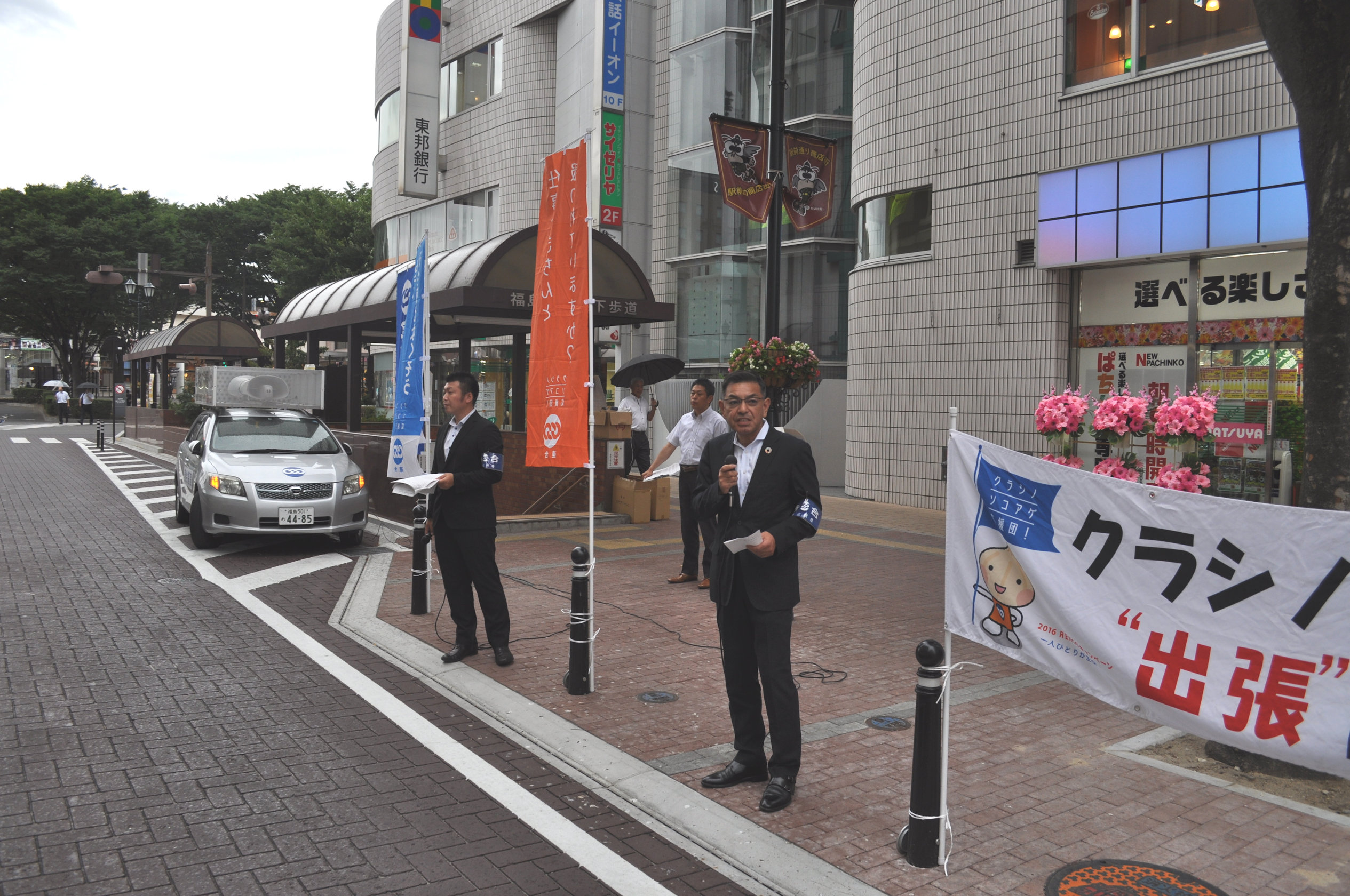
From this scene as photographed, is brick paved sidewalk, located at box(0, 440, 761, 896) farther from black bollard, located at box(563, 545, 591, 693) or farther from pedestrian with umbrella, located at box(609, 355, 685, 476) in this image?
pedestrian with umbrella, located at box(609, 355, 685, 476)

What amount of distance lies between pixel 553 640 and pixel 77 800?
11.6 ft

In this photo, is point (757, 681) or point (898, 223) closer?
point (757, 681)

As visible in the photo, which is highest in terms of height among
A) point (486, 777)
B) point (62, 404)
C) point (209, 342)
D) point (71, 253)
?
point (71, 253)

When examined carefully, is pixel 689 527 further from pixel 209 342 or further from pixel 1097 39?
pixel 209 342

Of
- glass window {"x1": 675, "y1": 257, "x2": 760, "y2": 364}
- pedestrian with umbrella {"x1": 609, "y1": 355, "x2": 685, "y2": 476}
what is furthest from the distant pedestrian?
pedestrian with umbrella {"x1": 609, "y1": 355, "x2": 685, "y2": 476}

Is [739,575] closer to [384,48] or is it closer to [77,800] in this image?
[77,800]

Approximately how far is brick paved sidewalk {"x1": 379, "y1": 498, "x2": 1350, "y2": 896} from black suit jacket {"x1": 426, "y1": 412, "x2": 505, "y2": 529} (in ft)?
3.48

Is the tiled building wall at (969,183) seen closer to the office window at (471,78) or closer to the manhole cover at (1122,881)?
the manhole cover at (1122,881)

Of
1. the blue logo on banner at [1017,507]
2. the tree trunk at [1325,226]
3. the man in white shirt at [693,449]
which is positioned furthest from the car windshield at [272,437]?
the tree trunk at [1325,226]

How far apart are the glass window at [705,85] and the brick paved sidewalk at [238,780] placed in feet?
57.7

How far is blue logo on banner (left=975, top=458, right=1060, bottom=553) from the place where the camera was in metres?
3.93

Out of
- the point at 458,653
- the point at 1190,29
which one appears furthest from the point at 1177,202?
the point at 458,653

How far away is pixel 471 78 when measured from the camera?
30297 millimetres

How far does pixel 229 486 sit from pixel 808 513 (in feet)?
29.2
